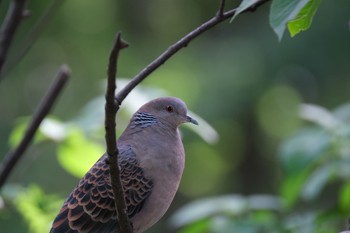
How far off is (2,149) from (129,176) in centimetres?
597

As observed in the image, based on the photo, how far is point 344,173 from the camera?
9.46ft

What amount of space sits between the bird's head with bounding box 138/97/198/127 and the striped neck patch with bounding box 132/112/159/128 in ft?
0.08

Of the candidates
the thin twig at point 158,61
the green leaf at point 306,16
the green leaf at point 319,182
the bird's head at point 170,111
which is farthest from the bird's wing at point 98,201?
the green leaf at point 306,16

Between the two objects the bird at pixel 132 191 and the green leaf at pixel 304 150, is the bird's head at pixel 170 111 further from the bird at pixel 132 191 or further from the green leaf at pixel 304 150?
the green leaf at pixel 304 150

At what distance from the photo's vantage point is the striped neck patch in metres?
2.95

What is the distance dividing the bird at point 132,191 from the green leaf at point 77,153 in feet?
0.59

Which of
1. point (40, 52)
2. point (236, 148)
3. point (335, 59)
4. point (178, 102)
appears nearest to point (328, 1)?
point (335, 59)

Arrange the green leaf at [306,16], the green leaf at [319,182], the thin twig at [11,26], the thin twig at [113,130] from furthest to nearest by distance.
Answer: the green leaf at [319,182] < the green leaf at [306,16] < the thin twig at [113,130] < the thin twig at [11,26]

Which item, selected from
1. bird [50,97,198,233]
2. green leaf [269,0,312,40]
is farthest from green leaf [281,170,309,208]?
green leaf [269,0,312,40]

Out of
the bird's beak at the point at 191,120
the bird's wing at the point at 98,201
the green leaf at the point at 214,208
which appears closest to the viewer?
the bird's wing at the point at 98,201

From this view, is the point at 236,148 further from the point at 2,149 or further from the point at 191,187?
the point at 2,149

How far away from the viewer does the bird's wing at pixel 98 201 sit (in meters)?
2.63

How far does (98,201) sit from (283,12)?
4.83ft

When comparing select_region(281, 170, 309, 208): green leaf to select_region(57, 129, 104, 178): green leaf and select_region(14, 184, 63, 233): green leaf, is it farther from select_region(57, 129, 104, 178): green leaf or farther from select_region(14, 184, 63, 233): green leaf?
select_region(14, 184, 63, 233): green leaf
